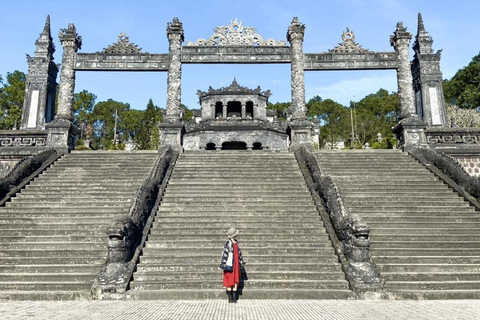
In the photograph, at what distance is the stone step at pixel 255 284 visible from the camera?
615cm

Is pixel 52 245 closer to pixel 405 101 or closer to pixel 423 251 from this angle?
pixel 423 251

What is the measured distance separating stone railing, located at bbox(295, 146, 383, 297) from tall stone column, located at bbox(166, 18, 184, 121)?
30.4ft

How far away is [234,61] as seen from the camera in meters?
16.7

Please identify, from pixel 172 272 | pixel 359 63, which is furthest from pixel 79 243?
pixel 359 63

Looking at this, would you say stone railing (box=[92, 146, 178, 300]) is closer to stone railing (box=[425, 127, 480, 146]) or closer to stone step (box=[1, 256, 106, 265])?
stone step (box=[1, 256, 106, 265])

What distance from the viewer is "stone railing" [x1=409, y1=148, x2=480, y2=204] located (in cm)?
924

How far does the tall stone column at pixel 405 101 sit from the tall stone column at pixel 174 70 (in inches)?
371

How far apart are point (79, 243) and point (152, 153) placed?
261 inches

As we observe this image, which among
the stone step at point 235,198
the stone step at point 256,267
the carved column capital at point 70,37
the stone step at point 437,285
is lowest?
the stone step at point 437,285

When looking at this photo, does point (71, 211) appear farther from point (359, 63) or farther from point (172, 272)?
point (359, 63)

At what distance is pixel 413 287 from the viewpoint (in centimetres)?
614

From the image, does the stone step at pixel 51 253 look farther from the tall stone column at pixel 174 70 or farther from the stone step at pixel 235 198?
the tall stone column at pixel 174 70

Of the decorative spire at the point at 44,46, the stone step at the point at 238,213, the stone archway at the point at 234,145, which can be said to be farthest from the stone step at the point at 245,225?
the stone archway at the point at 234,145

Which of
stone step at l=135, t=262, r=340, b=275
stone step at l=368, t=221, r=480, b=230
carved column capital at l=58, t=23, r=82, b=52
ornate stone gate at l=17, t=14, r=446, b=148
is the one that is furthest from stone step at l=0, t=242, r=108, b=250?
carved column capital at l=58, t=23, r=82, b=52
